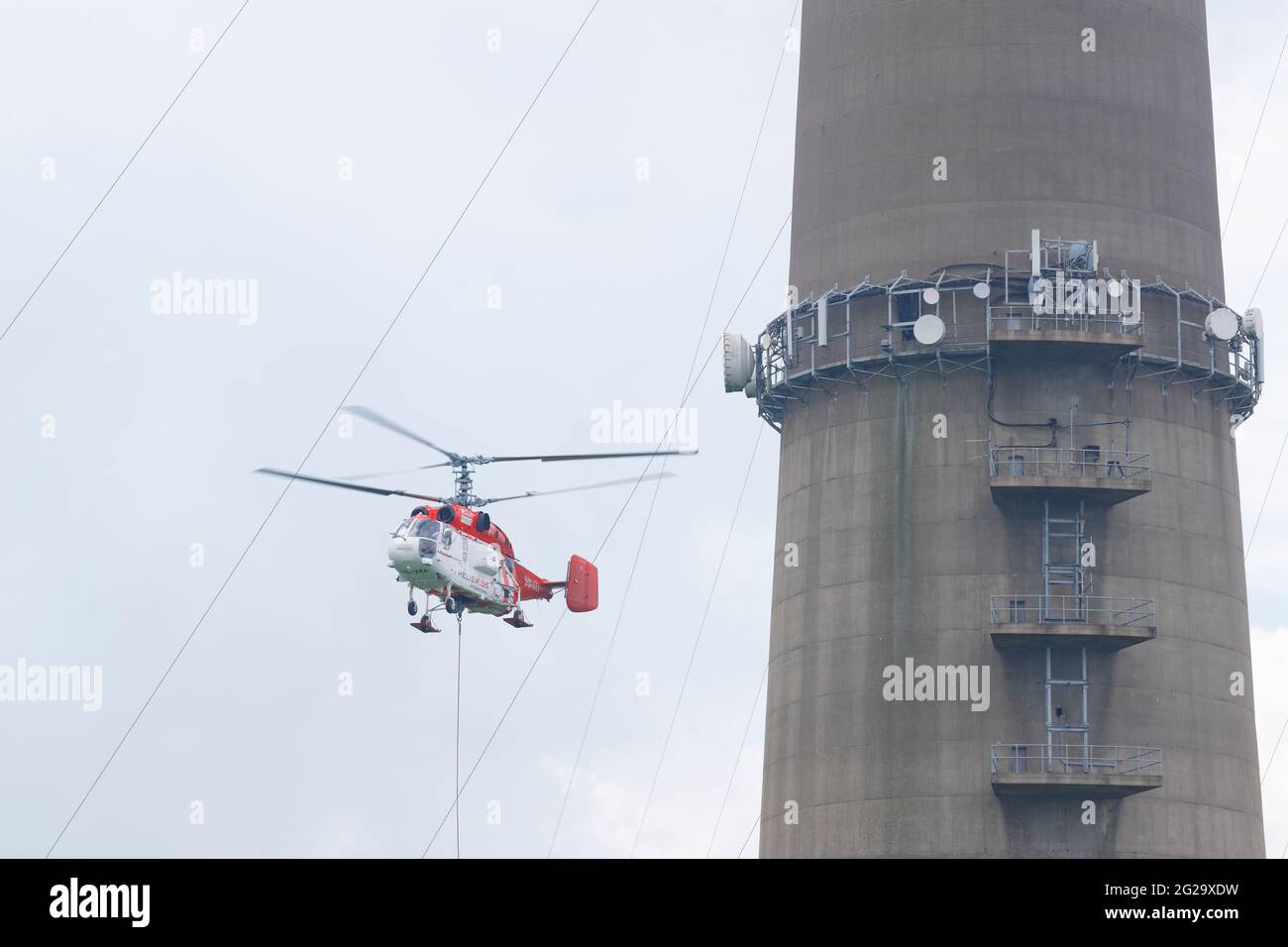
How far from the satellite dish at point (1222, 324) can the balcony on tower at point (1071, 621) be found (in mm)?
8429

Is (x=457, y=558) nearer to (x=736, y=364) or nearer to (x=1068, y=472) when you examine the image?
(x=736, y=364)

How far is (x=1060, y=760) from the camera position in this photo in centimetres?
6731

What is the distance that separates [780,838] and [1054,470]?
13612 mm

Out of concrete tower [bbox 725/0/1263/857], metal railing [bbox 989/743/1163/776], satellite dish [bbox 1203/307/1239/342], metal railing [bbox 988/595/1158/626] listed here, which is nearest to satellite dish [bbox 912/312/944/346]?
concrete tower [bbox 725/0/1263/857]

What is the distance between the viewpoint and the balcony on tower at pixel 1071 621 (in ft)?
220

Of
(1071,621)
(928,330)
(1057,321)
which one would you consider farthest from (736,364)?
(1071,621)

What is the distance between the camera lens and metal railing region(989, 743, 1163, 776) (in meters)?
67.2

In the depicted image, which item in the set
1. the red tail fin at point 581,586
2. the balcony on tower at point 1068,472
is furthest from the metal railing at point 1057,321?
the red tail fin at point 581,586

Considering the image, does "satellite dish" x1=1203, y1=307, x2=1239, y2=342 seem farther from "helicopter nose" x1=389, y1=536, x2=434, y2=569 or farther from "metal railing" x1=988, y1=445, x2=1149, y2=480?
"helicopter nose" x1=389, y1=536, x2=434, y2=569

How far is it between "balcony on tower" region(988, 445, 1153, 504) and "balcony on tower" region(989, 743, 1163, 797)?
7271 mm
